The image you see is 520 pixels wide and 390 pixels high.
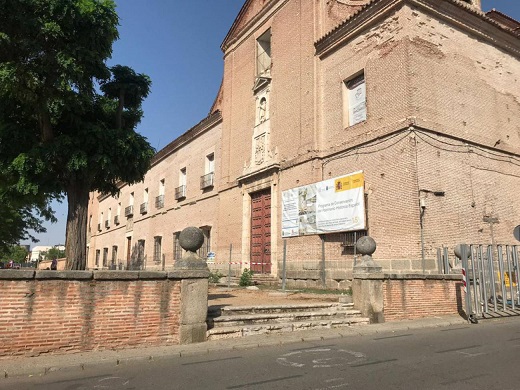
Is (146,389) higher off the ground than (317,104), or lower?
lower

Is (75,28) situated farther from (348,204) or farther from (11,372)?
(348,204)

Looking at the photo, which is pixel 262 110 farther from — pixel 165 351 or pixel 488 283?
pixel 165 351

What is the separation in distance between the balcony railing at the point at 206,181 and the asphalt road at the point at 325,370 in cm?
1689

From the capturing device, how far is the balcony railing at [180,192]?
26678 mm

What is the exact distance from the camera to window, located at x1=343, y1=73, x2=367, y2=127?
1482cm

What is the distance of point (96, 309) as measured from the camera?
6473mm

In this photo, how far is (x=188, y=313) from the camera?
23.7 feet

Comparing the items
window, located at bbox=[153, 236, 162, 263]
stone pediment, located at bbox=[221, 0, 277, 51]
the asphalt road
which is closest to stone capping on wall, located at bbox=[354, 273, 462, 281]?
the asphalt road

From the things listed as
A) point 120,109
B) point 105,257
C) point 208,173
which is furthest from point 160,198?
point 120,109

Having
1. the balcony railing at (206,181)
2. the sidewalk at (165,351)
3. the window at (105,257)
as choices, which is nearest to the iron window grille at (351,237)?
the sidewalk at (165,351)

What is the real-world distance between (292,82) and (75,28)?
10263 millimetres

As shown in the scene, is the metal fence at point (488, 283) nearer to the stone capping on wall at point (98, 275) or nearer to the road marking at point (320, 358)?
the road marking at point (320, 358)

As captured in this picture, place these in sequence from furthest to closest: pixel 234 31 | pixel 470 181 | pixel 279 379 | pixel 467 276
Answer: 1. pixel 234 31
2. pixel 470 181
3. pixel 467 276
4. pixel 279 379

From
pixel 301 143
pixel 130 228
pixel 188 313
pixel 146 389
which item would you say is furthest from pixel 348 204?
pixel 130 228
